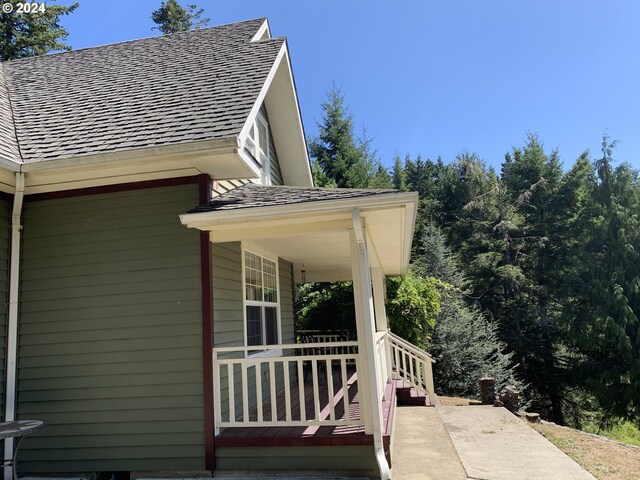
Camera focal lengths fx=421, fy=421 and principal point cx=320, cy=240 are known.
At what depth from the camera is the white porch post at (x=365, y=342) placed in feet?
12.8

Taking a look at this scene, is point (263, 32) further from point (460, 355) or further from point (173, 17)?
point (173, 17)

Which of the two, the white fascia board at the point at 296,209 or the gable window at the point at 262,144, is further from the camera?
the gable window at the point at 262,144

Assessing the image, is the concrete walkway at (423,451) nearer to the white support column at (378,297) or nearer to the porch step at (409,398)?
the porch step at (409,398)

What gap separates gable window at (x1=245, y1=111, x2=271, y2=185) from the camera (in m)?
6.85

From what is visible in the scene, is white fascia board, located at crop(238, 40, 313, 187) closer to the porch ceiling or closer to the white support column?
the porch ceiling

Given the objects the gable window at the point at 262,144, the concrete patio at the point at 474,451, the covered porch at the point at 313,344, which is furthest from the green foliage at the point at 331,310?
the covered porch at the point at 313,344

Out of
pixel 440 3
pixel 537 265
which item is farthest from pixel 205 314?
pixel 537 265

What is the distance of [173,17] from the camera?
26500 millimetres

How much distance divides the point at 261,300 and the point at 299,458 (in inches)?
113

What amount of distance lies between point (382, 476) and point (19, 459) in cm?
382

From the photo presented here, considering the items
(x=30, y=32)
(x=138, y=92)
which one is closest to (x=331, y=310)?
(x=138, y=92)

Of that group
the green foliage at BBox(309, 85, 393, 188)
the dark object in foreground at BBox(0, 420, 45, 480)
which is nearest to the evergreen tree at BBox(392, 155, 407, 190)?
the green foliage at BBox(309, 85, 393, 188)

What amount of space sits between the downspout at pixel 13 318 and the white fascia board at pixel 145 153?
1.19 feet

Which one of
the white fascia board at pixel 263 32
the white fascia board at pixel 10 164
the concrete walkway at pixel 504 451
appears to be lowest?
the concrete walkway at pixel 504 451
